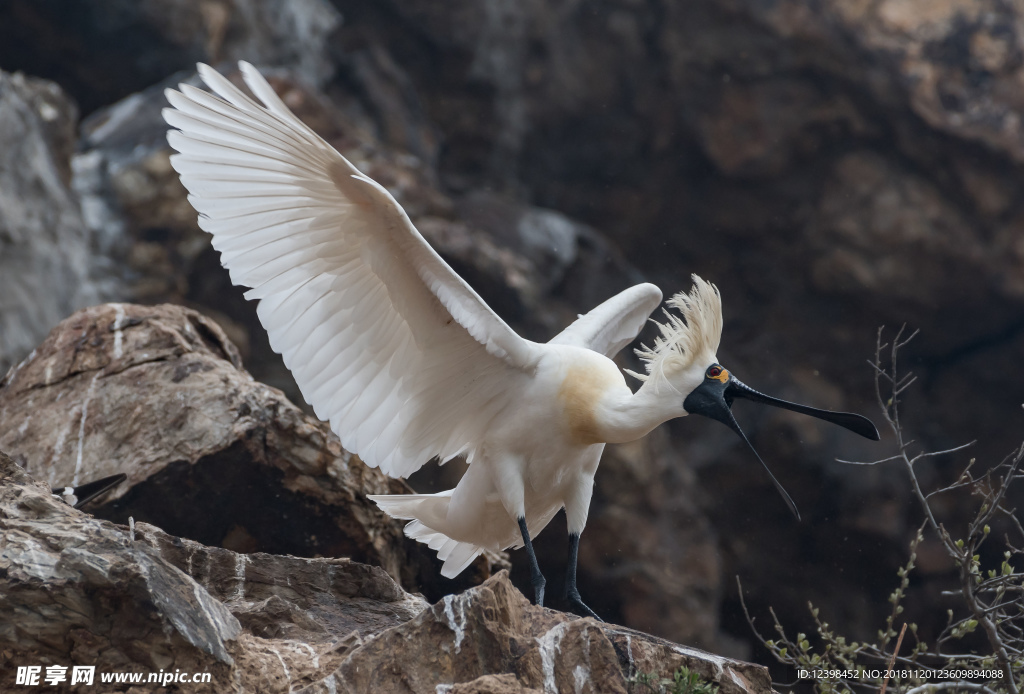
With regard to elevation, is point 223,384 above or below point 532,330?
above

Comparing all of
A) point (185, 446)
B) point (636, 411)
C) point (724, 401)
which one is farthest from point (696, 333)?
point (185, 446)

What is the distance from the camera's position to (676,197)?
1443 centimetres

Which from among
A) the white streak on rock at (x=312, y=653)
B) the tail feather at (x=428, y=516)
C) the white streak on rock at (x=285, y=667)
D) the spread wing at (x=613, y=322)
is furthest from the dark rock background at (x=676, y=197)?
the white streak on rock at (x=285, y=667)

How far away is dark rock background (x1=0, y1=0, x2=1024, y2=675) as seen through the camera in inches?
407

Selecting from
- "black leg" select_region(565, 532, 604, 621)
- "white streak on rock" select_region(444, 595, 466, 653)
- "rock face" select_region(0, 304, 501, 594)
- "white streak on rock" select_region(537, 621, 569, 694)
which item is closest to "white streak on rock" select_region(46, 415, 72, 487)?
"rock face" select_region(0, 304, 501, 594)

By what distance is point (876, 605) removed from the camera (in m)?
12.1

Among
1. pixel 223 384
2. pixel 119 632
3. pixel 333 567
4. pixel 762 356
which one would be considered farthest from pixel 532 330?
pixel 119 632

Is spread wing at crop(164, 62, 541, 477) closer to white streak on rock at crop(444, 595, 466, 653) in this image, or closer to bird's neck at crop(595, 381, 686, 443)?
bird's neck at crop(595, 381, 686, 443)

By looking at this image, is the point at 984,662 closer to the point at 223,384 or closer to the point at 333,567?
the point at 333,567

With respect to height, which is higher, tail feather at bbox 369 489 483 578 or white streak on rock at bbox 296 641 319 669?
white streak on rock at bbox 296 641 319 669

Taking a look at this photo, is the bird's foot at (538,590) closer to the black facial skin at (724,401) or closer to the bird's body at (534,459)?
the bird's body at (534,459)

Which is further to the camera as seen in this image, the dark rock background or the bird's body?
the dark rock background

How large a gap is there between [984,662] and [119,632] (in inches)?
149

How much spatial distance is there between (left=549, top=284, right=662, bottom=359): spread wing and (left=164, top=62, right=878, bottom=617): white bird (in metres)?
0.82
